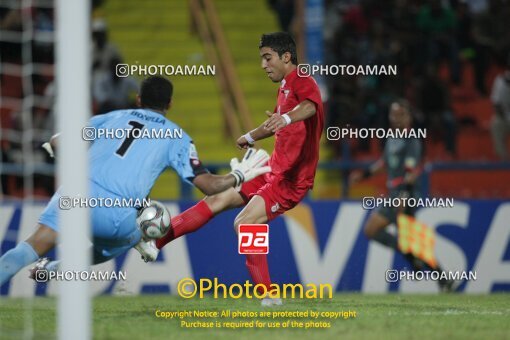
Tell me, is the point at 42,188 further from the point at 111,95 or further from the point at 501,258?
the point at 501,258

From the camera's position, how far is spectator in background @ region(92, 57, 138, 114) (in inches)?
460

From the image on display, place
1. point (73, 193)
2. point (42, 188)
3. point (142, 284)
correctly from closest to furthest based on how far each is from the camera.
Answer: point (73, 193)
point (142, 284)
point (42, 188)

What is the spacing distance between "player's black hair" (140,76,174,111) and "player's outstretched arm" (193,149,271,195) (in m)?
0.63

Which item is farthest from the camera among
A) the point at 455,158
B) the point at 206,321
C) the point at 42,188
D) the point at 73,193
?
the point at 455,158

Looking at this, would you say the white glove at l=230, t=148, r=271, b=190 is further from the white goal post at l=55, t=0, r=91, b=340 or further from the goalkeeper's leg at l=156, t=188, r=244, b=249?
the white goal post at l=55, t=0, r=91, b=340

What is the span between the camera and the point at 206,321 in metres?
6.98

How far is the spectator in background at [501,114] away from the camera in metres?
13.5

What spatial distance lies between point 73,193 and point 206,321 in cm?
209

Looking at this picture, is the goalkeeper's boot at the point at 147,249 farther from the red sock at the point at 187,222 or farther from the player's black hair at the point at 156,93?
the player's black hair at the point at 156,93

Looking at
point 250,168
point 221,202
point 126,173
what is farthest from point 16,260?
point 221,202

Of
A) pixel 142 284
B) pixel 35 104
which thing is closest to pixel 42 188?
pixel 35 104

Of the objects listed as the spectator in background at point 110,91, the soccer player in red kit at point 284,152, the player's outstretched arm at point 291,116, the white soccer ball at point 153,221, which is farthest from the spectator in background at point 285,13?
the white soccer ball at point 153,221

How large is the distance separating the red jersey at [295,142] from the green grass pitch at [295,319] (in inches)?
39.2

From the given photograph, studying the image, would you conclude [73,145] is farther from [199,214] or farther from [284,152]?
[199,214]
